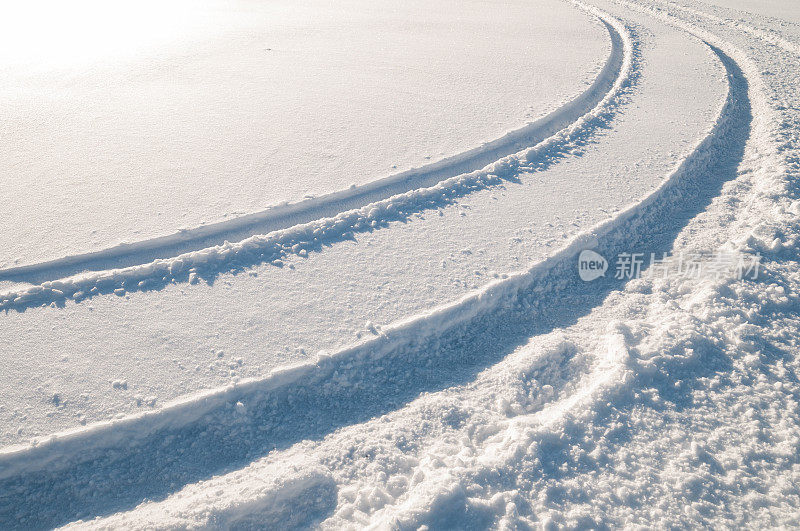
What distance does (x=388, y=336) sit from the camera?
9.60 feet

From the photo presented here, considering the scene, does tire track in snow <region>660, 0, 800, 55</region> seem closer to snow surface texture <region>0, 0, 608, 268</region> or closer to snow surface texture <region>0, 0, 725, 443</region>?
snow surface texture <region>0, 0, 608, 268</region>

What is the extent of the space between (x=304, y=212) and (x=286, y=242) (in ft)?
Answer: 1.22

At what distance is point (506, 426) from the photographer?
98.6 inches

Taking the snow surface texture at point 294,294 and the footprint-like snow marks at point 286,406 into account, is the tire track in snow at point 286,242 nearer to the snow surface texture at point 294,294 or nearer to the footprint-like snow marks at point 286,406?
the snow surface texture at point 294,294

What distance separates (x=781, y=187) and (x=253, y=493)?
4.20 metres

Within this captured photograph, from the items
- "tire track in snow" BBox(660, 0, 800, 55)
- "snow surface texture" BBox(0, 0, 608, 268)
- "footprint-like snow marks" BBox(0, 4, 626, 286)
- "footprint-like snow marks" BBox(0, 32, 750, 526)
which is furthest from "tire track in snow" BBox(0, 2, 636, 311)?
"tire track in snow" BBox(660, 0, 800, 55)

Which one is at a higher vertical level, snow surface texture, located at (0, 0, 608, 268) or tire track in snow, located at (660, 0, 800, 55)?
tire track in snow, located at (660, 0, 800, 55)

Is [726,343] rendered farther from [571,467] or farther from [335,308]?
[335,308]

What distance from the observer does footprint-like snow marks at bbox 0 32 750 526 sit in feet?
7.79

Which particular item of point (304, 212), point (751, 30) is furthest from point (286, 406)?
point (751, 30)

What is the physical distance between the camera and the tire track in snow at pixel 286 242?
3.20 m

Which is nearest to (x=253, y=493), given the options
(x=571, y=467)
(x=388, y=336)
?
(x=388, y=336)

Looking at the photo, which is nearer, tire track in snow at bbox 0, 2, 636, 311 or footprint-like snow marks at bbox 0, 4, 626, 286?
tire track in snow at bbox 0, 2, 636, 311

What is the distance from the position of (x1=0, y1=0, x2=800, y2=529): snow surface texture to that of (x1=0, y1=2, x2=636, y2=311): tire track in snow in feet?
0.16
